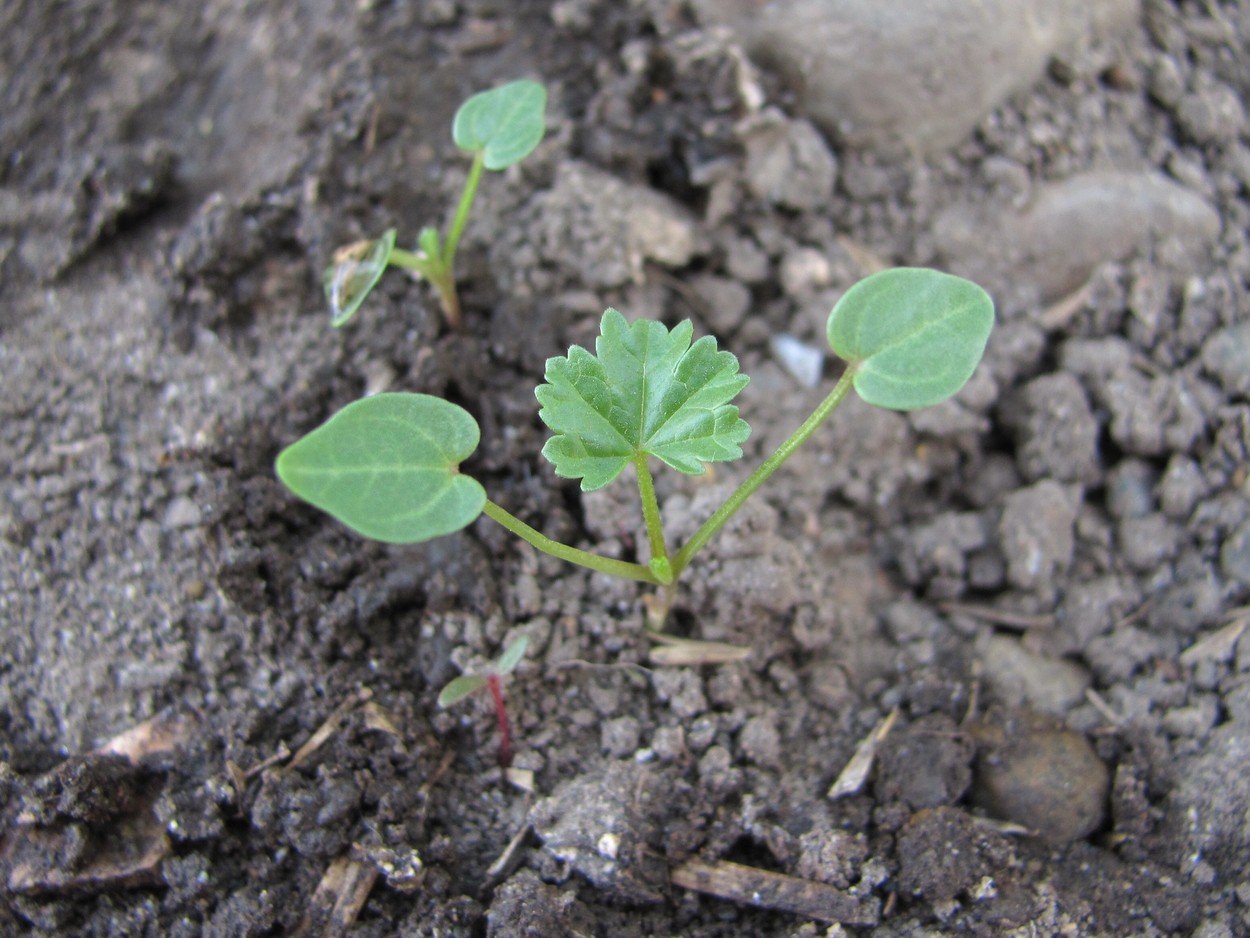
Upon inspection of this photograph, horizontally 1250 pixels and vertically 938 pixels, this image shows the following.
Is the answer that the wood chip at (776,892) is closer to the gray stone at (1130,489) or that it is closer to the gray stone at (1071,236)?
the gray stone at (1130,489)

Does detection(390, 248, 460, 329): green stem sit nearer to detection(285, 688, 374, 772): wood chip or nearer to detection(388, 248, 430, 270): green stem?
detection(388, 248, 430, 270): green stem

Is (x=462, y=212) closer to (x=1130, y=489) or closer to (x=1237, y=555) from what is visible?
(x=1130, y=489)

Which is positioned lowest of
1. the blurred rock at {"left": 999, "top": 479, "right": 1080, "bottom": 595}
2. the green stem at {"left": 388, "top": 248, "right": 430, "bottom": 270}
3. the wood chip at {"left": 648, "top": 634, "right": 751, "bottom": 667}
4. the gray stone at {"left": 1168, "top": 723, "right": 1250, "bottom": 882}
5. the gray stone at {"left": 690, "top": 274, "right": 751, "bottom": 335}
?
the gray stone at {"left": 1168, "top": 723, "right": 1250, "bottom": 882}

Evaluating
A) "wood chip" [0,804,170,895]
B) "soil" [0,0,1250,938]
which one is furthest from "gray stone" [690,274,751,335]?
"wood chip" [0,804,170,895]

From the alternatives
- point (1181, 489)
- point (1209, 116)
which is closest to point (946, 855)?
point (1181, 489)

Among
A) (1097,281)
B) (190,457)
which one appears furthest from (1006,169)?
(190,457)

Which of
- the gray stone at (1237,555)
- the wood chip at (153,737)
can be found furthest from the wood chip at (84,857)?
the gray stone at (1237,555)

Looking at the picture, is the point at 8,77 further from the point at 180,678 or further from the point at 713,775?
the point at 713,775
